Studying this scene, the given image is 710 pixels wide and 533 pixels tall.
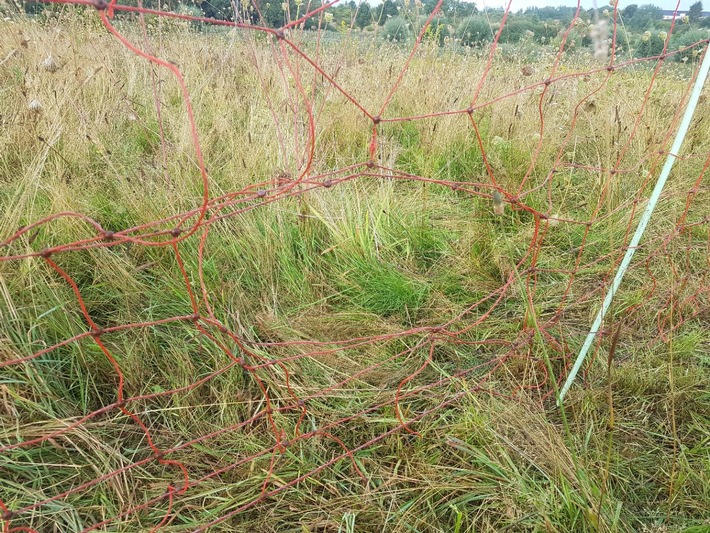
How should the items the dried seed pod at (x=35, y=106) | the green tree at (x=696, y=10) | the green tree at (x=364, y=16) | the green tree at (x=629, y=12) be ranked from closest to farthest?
the green tree at (x=696, y=10) → the dried seed pod at (x=35, y=106) → the green tree at (x=629, y=12) → the green tree at (x=364, y=16)

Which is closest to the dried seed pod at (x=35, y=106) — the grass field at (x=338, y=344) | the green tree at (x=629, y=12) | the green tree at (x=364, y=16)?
the grass field at (x=338, y=344)

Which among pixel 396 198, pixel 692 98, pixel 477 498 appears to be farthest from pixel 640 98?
pixel 477 498

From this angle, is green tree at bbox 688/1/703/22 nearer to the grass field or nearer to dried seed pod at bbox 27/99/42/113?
the grass field

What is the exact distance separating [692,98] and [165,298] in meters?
1.68

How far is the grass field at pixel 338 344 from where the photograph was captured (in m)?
1.15

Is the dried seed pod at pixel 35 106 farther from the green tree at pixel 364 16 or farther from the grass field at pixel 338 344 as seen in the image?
the green tree at pixel 364 16

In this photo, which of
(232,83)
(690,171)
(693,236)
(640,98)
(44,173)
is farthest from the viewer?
(640,98)

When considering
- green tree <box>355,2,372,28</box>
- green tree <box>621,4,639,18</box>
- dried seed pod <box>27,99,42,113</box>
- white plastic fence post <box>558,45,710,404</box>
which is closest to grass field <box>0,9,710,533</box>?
dried seed pod <box>27,99,42,113</box>

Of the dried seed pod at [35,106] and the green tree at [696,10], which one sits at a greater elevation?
the green tree at [696,10]

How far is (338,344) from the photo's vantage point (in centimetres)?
156

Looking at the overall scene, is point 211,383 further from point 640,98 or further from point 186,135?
point 640,98

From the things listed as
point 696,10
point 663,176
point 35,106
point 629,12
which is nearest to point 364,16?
point 629,12

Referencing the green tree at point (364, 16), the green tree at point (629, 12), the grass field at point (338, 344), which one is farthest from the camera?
the green tree at point (364, 16)

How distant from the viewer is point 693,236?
2307mm
